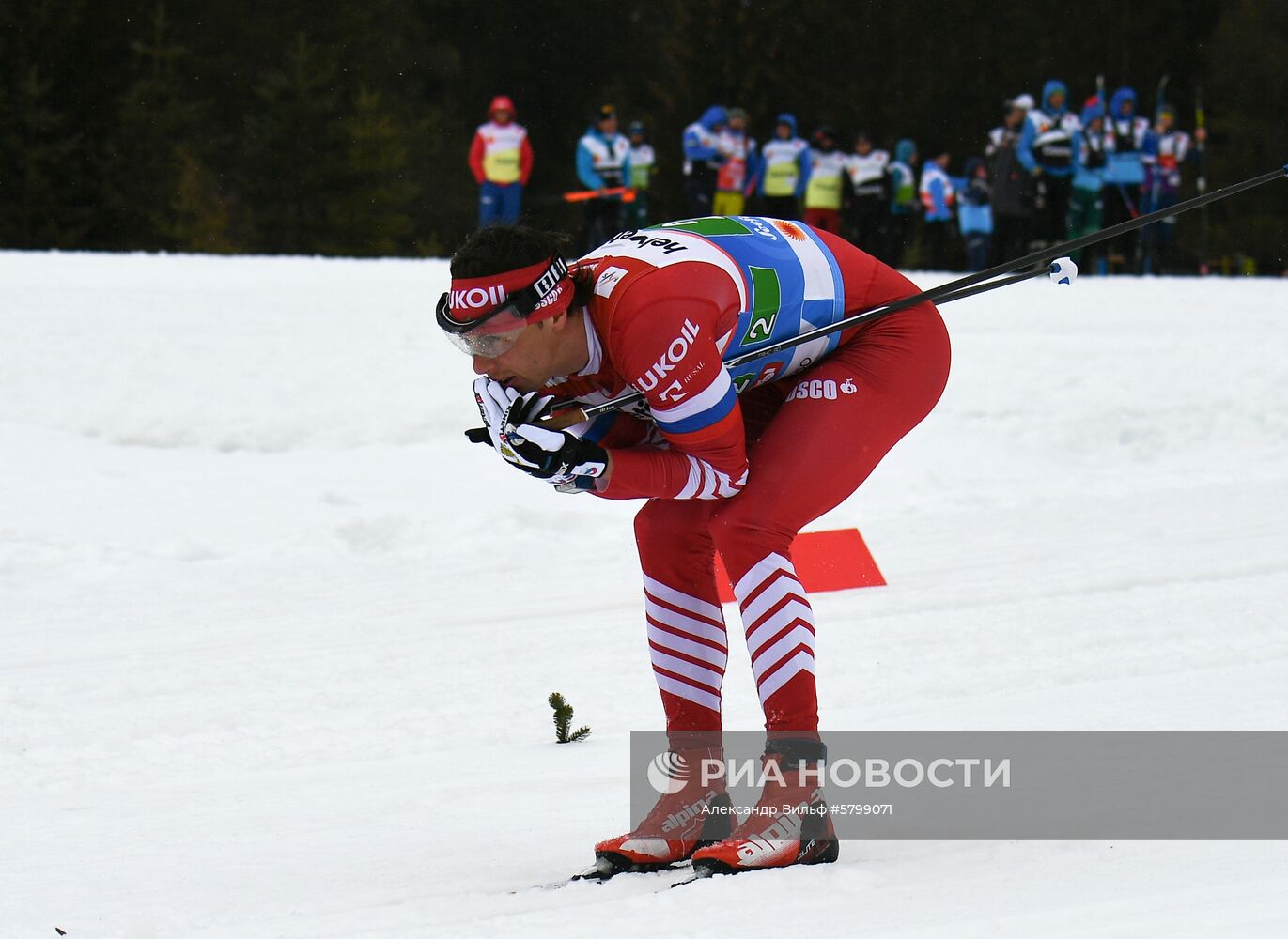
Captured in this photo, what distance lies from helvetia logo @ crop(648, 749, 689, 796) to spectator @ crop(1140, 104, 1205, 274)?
52.9 ft

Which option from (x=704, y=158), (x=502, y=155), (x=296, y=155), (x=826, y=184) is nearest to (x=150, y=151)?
(x=296, y=155)

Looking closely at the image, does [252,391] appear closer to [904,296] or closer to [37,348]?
[37,348]

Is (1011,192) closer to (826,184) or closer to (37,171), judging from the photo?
(826,184)

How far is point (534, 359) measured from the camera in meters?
3.42

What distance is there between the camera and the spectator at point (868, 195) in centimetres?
1781

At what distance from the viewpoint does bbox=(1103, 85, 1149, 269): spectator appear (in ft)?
55.1

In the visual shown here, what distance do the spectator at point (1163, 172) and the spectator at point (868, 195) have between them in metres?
3.28

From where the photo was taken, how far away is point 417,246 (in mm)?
28359

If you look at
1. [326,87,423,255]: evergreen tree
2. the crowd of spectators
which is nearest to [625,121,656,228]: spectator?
the crowd of spectators

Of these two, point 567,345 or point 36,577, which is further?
point 36,577

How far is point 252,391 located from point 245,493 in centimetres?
186

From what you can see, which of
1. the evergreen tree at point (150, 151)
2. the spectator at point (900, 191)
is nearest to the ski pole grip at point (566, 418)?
the spectator at point (900, 191)

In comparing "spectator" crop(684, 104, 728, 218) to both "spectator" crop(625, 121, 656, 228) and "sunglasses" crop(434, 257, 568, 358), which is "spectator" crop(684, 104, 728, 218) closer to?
"spectator" crop(625, 121, 656, 228)

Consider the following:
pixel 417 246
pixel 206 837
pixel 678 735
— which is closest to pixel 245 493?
pixel 206 837
